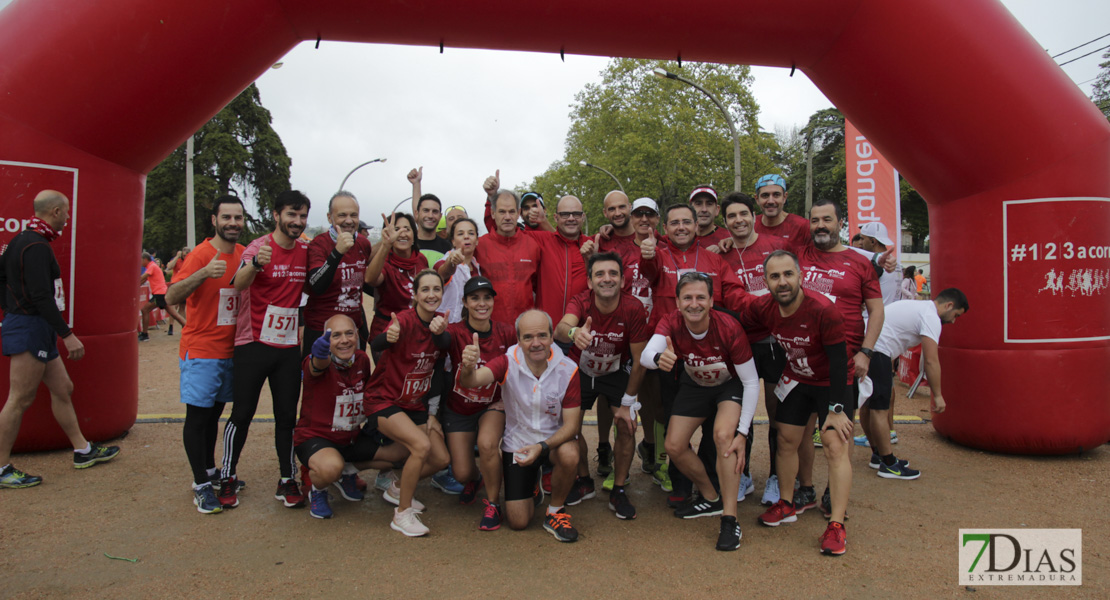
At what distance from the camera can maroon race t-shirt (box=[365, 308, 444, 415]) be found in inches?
Answer: 171

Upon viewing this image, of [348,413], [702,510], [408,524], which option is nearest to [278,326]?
[348,413]

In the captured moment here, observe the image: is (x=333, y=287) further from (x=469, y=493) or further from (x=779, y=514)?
(x=779, y=514)

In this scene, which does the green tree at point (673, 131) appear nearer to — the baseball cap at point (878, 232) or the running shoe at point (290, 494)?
the baseball cap at point (878, 232)

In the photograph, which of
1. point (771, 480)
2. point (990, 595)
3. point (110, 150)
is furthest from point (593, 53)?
point (990, 595)

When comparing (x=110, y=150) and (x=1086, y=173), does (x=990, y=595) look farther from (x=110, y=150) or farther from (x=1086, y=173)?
(x=110, y=150)

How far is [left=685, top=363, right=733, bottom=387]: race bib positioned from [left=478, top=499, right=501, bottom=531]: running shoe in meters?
1.65

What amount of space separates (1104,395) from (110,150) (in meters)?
8.93

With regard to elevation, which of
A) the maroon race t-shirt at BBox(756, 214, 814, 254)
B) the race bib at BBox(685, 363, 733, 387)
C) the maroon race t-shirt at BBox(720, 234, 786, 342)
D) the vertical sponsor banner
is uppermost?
the vertical sponsor banner

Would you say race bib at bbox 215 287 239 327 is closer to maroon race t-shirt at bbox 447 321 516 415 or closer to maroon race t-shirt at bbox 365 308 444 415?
maroon race t-shirt at bbox 365 308 444 415

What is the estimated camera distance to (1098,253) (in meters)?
→ 5.44

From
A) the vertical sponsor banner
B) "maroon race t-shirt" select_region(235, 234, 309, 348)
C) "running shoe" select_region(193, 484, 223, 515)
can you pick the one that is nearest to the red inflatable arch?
"maroon race t-shirt" select_region(235, 234, 309, 348)

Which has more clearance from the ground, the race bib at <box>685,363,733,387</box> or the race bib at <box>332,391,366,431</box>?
the race bib at <box>685,363,733,387</box>

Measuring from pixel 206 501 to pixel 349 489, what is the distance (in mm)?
962

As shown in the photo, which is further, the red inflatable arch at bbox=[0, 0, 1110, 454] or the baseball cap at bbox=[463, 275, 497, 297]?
the red inflatable arch at bbox=[0, 0, 1110, 454]
